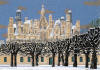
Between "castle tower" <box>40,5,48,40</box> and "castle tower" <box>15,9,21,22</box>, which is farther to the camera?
"castle tower" <box>15,9,21,22</box>

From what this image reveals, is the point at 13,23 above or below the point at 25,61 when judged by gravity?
above

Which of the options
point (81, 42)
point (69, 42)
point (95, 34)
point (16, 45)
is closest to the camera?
point (95, 34)

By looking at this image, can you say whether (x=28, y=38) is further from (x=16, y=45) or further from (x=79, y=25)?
(x=16, y=45)

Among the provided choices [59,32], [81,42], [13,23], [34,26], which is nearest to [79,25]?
[59,32]

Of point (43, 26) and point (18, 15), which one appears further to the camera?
point (18, 15)

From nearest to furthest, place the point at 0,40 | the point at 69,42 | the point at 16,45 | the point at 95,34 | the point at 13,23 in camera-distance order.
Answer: the point at 95,34 < the point at 69,42 < the point at 16,45 < the point at 0,40 < the point at 13,23

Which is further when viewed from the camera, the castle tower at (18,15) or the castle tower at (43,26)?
the castle tower at (18,15)

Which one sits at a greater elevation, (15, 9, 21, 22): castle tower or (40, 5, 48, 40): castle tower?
(15, 9, 21, 22): castle tower

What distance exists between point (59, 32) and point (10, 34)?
15062 millimetres

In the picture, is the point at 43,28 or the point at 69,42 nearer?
the point at 69,42

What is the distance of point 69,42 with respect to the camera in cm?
7050

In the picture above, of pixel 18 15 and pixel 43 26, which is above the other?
pixel 18 15

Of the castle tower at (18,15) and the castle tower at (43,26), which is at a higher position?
the castle tower at (18,15)

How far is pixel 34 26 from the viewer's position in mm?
102188
